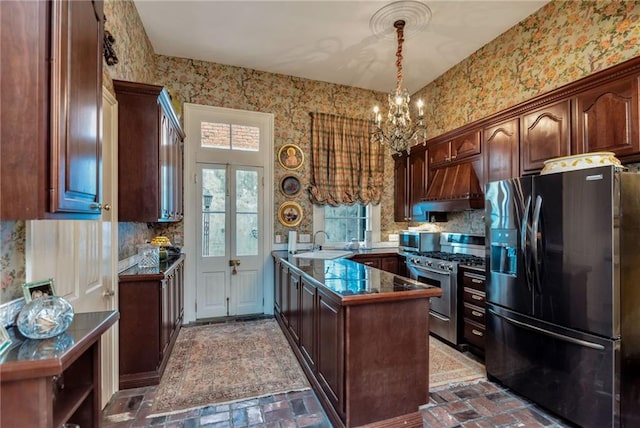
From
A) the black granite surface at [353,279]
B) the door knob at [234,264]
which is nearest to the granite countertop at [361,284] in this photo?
the black granite surface at [353,279]

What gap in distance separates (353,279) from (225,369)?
5.06 ft

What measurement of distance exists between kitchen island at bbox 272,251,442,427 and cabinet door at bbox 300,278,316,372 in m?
0.19

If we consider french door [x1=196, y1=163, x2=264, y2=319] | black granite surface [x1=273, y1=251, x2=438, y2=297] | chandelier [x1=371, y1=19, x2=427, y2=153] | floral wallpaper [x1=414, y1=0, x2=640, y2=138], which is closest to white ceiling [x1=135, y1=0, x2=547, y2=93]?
floral wallpaper [x1=414, y1=0, x2=640, y2=138]

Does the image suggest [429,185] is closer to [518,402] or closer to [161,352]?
[518,402]

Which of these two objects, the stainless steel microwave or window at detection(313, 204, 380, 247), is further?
window at detection(313, 204, 380, 247)

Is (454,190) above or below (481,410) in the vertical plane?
above

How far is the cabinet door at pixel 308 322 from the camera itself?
2436mm

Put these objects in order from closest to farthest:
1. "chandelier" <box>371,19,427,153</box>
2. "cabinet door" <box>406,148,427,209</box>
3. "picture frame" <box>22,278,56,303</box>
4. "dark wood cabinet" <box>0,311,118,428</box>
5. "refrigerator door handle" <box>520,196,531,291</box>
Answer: "dark wood cabinet" <box>0,311,118,428</box> → "picture frame" <box>22,278,56,303</box> → "refrigerator door handle" <box>520,196,531,291</box> → "chandelier" <box>371,19,427,153</box> → "cabinet door" <box>406,148,427,209</box>

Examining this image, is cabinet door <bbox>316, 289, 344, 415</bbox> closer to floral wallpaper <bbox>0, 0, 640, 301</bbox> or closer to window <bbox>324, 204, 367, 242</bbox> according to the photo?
floral wallpaper <bbox>0, 0, 640, 301</bbox>

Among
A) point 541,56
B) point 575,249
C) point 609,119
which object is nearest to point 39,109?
point 575,249

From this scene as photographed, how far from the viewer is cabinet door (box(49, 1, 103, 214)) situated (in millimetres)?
1015

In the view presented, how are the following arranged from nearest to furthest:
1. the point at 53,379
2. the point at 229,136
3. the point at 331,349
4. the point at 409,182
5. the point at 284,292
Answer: the point at 53,379 → the point at 331,349 → the point at 284,292 → the point at 229,136 → the point at 409,182

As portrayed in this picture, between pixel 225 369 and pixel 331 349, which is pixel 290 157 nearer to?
pixel 225 369

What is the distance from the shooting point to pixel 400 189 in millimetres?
4809
